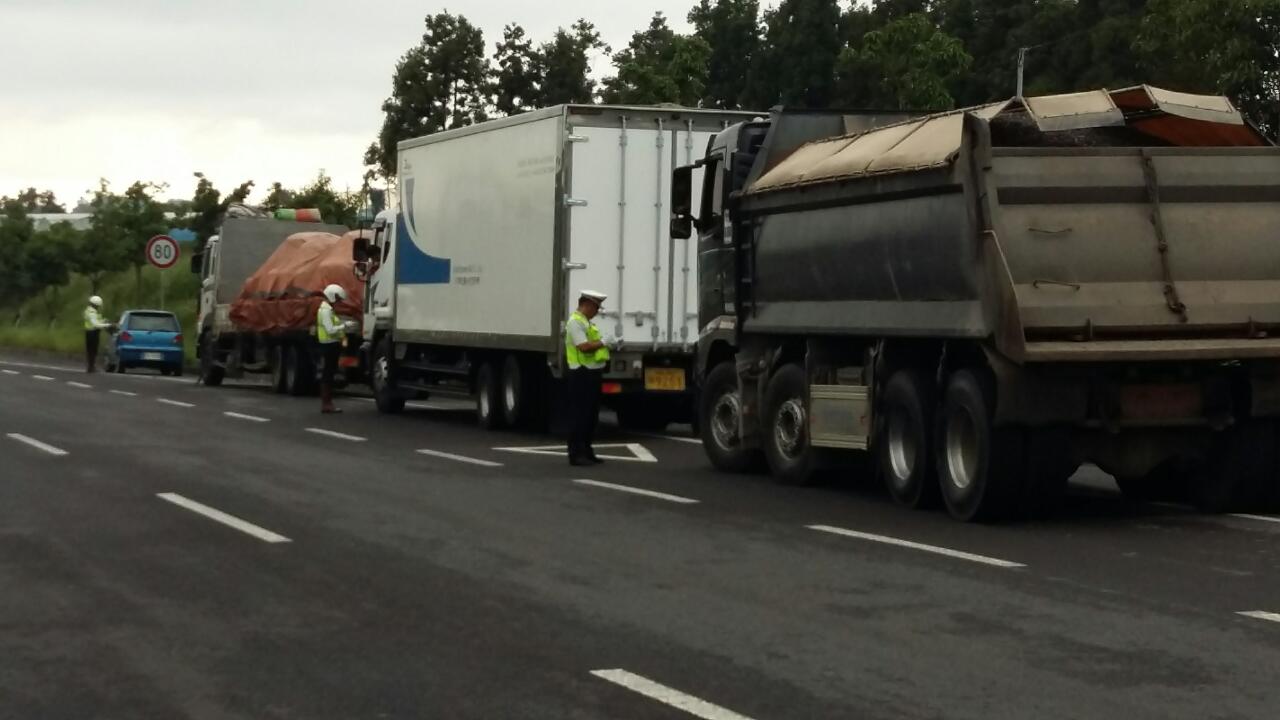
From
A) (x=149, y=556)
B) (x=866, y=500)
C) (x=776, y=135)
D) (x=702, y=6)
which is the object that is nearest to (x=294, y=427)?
(x=776, y=135)

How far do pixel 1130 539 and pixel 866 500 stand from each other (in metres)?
2.99

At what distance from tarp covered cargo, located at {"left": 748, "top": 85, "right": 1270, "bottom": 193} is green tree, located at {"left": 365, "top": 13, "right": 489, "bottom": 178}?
154 feet

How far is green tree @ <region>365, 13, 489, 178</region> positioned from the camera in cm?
6025

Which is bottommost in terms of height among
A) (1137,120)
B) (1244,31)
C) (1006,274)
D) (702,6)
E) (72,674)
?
(72,674)

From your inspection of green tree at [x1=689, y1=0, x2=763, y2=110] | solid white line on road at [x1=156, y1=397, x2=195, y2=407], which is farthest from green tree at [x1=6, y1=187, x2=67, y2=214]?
solid white line on road at [x1=156, y1=397, x2=195, y2=407]

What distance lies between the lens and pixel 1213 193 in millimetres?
12602

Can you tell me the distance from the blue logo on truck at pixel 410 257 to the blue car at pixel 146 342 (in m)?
18.6

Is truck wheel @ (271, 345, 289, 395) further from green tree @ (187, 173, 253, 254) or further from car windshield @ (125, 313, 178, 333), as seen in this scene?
green tree @ (187, 173, 253, 254)

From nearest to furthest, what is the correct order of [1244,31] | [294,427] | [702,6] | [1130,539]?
[1130,539] < [294,427] < [1244,31] < [702,6]

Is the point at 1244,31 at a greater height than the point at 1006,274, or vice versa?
the point at 1244,31

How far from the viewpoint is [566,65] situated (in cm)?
6525

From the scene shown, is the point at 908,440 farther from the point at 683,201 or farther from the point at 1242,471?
the point at 683,201

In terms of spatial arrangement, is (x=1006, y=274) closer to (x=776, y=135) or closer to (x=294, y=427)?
(x=776, y=135)

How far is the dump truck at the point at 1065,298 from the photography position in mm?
12109
